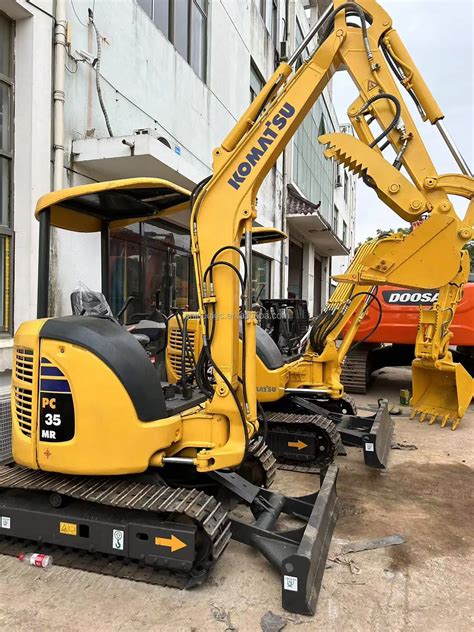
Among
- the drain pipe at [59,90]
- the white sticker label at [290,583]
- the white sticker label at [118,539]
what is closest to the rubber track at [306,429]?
the white sticker label at [290,583]

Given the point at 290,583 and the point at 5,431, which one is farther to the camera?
the point at 5,431

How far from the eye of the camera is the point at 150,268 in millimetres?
8414

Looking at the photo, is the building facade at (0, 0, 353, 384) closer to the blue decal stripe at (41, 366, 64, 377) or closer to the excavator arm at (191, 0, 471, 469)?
the blue decal stripe at (41, 366, 64, 377)

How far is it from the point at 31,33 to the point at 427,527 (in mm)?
6305

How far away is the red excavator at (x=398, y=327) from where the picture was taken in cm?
818

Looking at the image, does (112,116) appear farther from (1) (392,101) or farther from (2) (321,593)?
(2) (321,593)

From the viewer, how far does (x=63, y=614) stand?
2.67 m

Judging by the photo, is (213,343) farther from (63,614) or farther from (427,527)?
(427,527)

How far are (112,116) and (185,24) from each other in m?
3.84

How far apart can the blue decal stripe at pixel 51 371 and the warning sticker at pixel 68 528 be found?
92cm

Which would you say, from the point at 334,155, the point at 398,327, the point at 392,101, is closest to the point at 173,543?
the point at 334,155

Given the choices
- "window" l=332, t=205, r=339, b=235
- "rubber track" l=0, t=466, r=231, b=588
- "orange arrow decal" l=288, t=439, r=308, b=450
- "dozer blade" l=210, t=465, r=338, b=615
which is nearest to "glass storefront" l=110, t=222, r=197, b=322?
"orange arrow decal" l=288, t=439, r=308, b=450

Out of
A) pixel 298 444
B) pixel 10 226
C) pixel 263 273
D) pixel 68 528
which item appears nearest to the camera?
pixel 68 528

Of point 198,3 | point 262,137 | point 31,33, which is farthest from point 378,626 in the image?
point 198,3
